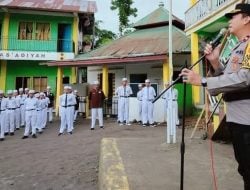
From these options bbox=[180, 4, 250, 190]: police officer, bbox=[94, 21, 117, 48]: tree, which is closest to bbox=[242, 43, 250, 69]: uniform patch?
bbox=[180, 4, 250, 190]: police officer

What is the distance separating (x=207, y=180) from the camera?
4203 millimetres

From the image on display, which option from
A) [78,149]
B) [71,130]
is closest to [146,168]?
[78,149]

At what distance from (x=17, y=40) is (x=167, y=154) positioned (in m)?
18.7

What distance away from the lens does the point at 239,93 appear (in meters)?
2.51

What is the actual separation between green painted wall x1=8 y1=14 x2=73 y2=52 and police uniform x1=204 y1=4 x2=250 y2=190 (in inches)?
814

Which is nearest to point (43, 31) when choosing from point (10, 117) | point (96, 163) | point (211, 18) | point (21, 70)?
point (21, 70)

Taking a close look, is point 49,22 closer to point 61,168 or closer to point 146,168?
point 61,168

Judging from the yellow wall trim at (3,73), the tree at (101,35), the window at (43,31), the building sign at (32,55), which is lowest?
the yellow wall trim at (3,73)

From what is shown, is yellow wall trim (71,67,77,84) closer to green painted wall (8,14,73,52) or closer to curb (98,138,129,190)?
green painted wall (8,14,73,52)

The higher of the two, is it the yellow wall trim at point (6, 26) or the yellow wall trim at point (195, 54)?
the yellow wall trim at point (6, 26)

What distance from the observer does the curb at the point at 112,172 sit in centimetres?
387

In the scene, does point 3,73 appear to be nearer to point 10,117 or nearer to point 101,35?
point 10,117

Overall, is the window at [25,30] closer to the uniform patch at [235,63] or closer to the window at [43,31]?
the window at [43,31]

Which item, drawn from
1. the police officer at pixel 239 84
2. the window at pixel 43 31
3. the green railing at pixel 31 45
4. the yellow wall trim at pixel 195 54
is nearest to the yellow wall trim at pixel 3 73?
the green railing at pixel 31 45
